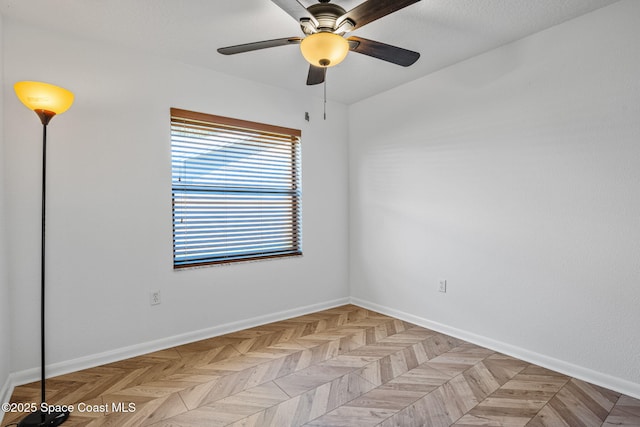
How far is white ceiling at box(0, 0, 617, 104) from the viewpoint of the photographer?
6.75 ft

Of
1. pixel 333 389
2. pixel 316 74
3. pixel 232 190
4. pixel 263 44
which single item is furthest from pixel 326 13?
pixel 333 389

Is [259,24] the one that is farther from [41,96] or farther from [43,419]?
[43,419]

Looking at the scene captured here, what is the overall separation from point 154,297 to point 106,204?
83cm

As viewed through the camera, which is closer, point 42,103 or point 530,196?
point 42,103

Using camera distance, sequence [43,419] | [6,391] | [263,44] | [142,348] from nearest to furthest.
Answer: [43,419] → [263,44] → [6,391] → [142,348]

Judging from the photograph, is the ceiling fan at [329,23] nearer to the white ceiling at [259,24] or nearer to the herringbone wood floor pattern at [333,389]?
the white ceiling at [259,24]

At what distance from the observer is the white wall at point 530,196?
2.09 metres

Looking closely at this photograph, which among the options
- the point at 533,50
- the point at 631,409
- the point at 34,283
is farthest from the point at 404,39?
the point at 34,283

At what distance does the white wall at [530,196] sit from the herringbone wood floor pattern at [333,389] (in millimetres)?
331

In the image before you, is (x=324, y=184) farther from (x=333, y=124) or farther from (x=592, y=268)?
(x=592, y=268)

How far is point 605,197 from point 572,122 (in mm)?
545

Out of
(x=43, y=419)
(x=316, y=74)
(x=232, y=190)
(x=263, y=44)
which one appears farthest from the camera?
(x=232, y=190)

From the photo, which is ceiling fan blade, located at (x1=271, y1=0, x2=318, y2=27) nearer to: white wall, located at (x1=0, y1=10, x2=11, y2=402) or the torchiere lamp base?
white wall, located at (x1=0, y1=10, x2=11, y2=402)

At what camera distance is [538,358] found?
2.45 meters
